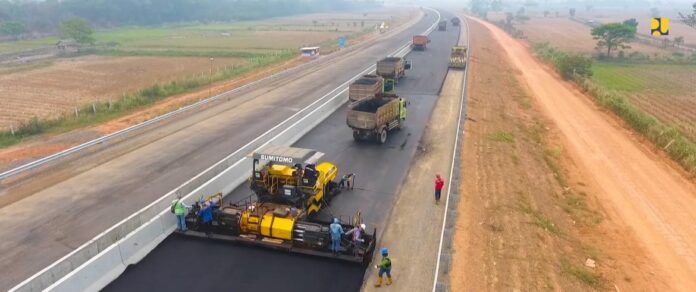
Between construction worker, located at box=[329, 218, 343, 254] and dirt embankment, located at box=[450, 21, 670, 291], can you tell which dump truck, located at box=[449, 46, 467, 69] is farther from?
construction worker, located at box=[329, 218, 343, 254]

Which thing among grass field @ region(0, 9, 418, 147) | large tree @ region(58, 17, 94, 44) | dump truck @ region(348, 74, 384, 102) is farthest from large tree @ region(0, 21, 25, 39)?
dump truck @ region(348, 74, 384, 102)

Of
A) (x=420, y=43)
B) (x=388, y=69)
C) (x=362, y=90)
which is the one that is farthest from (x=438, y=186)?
(x=420, y=43)

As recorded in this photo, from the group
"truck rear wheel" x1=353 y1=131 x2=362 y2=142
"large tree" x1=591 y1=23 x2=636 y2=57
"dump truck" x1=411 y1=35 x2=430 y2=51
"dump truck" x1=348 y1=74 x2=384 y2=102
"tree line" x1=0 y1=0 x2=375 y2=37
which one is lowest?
"truck rear wheel" x1=353 y1=131 x2=362 y2=142

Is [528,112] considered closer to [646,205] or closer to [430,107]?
[430,107]

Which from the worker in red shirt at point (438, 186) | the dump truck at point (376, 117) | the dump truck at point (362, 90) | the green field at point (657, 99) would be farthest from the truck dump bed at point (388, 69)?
the worker in red shirt at point (438, 186)

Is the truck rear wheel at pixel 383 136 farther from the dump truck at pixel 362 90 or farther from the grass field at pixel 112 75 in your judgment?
the grass field at pixel 112 75

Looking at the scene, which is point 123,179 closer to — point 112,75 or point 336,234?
point 336,234
